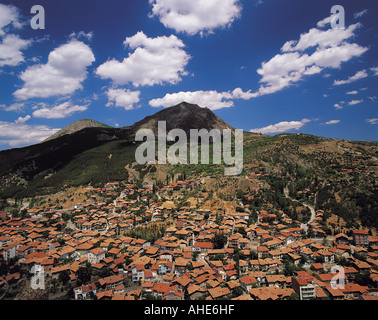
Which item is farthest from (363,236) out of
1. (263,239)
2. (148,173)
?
(148,173)

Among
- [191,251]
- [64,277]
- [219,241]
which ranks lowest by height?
[64,277]

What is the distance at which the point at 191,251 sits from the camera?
81.4 ft

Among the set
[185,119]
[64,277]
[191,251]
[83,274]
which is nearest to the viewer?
[64,277]

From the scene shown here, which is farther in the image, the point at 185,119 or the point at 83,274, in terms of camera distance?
the point at 185,119

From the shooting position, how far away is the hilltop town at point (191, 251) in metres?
17.9

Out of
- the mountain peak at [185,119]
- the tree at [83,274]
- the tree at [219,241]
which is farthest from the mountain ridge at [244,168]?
the mountain peak at [185,119]

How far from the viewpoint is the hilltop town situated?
17906mm

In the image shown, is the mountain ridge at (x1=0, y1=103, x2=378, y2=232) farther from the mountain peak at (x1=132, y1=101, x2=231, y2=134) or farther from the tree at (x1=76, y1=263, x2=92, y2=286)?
the mountain peak at (x1=132, y1=101, x2=231, y2=134)

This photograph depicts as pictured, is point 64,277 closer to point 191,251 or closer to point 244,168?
point 191,251

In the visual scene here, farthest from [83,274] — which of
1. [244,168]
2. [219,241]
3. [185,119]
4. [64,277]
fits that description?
[185,119]

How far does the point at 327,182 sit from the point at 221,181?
762 inches

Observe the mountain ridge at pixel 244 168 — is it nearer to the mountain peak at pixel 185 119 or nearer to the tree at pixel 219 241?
the tree at pixel 219 241

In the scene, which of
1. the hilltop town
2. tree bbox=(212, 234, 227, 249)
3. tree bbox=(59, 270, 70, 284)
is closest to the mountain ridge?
the hilltop town
